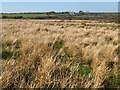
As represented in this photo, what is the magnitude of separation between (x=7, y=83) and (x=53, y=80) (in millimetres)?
832

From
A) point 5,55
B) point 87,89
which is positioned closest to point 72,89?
point 87,89

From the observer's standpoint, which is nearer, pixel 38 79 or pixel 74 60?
pixel 38 79

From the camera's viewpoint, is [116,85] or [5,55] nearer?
[116,85]

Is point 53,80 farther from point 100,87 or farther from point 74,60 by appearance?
point 74,60

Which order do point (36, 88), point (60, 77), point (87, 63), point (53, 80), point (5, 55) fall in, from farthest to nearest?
point (5, 55) → point (87, 63) → point (60, 77) → point (53, 80) → point (36, 88)

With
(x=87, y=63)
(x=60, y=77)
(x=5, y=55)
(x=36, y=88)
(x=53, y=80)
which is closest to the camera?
(x=36, y=88)

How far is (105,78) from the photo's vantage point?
20.8 ft

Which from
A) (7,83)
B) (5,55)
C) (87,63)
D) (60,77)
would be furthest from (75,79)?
(5,55)

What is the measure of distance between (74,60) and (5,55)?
210 centimetres

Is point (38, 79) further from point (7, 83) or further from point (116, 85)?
point (116, 85)

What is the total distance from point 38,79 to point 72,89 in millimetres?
672

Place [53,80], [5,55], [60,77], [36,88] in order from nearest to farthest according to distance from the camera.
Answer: [36,88], [53,80], [60,77], [5,55]

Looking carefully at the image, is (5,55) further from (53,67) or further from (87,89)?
(87,89)

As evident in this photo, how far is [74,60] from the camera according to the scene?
8.68 m
